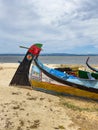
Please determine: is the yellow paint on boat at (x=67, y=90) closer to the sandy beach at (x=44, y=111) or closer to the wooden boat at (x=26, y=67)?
the sandy beach at (x=44, y=111)

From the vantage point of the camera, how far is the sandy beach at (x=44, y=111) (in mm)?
10367

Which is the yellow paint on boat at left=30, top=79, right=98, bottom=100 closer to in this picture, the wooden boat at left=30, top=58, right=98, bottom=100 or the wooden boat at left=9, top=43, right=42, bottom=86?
the wooden boat at left=30, top=58, right=98, bottom=100

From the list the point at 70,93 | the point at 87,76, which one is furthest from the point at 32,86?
the point at 87,76

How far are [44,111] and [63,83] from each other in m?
3.96

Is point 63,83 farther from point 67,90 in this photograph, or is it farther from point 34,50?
point 34,50

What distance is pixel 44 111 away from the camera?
12008 mm

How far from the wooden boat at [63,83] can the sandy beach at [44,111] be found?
0.42 m

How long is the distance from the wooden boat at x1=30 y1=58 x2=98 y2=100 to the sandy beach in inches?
16.6

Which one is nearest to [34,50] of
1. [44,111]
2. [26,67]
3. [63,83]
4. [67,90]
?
[26,67]

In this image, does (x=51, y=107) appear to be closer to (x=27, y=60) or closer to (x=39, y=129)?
(x=39, y=129)

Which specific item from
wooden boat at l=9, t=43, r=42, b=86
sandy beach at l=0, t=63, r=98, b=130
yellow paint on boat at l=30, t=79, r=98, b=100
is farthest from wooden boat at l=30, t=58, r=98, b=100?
wooden boat at l=9, t=43, r=42, b=86

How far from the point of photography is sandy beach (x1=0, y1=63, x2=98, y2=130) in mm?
10367

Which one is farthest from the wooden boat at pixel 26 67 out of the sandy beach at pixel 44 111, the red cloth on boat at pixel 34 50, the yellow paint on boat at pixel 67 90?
the sandy beach at pixel 44 111

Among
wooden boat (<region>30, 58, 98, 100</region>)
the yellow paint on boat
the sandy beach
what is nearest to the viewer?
the sandy beach
